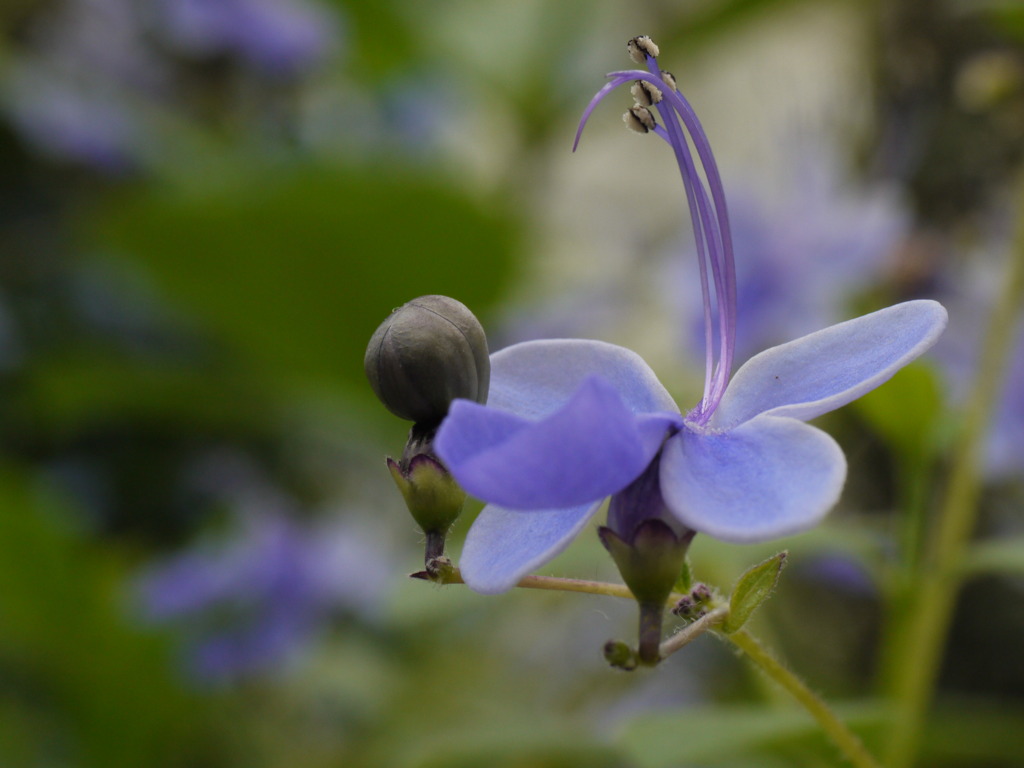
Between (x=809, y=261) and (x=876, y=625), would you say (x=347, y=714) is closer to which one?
(x=876, y=625)

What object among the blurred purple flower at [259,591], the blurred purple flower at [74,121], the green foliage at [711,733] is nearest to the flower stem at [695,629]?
the green foliage at [711,733]

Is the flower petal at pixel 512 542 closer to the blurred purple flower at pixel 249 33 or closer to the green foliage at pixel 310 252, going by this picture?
the green foliage at pixel 310 252

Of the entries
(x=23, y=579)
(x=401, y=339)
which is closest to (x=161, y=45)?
(x=23, y=579)

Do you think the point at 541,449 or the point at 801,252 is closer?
the point at 541,449

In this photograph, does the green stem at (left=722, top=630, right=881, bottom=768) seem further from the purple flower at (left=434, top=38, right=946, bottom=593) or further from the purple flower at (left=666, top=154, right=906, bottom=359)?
the purple flower at (left=666, top=154, right=906, bottom=359)

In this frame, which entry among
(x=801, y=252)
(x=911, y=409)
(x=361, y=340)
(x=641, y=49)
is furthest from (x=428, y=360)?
(x=361, y=340)

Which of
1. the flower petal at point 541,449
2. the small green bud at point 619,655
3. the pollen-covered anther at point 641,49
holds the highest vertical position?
the pollen-covered anther at point 641,49

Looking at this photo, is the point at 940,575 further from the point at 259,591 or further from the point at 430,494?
the point at 259,591
